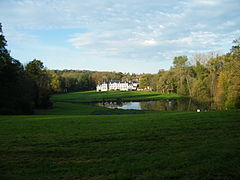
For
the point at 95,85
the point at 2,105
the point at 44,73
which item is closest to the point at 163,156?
the point at 2,105

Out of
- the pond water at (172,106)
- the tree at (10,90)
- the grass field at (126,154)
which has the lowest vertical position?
the pond water at (172,106)

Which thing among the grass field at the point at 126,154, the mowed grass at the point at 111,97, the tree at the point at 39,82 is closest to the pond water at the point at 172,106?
the mowed grass at the point at 111,97

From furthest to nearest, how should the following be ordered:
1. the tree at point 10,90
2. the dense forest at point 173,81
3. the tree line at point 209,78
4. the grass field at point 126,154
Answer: the tree line at point 209,78 → the dense forest at point 173,81 → the tree at point 10,90 → the grass field at point 126,154

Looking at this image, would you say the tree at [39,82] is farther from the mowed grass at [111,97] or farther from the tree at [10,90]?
the mowed grass at [111,97]

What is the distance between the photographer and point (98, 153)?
7211 millimetres

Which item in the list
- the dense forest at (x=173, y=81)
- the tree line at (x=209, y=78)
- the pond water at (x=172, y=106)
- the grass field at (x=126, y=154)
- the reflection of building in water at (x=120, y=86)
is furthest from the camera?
the reflection of building in water at (x=120, y=86)

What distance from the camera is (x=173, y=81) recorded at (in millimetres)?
86562

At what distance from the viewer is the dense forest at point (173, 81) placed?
2978 cm

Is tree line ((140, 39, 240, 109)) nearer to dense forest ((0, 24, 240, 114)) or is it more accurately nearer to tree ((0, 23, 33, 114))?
dense forest ((0, 24, 240, 114))

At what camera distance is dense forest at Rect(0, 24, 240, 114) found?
97.7 feet

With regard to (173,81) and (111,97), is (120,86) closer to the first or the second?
(173,81)

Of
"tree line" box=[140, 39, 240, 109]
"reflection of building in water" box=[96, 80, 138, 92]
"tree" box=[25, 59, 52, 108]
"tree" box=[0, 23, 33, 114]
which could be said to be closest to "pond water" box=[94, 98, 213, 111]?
"tree line" box=[140, 39, 240, 109]

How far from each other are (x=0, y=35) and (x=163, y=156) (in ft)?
→ 86.1

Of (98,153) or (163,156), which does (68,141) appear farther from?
(163,156)
